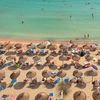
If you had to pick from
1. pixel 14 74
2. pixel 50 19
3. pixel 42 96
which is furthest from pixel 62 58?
pixel 50 19

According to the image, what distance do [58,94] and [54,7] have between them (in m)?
41.1

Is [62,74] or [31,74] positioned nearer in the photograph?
[31,74]

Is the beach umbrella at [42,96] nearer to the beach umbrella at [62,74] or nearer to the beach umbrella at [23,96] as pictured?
the beach umbrella at [23,96]

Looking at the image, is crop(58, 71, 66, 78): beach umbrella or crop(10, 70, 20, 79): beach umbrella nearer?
crop(10, 70, 20, 79): beach umbrella

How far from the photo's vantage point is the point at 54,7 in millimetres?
58281

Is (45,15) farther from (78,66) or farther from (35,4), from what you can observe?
(78,66)

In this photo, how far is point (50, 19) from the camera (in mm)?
45812

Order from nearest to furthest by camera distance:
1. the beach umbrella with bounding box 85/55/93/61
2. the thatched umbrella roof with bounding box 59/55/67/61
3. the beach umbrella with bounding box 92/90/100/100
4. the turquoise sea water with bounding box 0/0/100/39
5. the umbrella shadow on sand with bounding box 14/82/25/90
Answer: the beach umbrella with bounding box 92/90/100/100 < the umbrella shadow on sand with bounding box 14/82/25/90 < the beach umbrella with bounding box 85/55/93/61 < the thatched umbrella roof with bounding box 59/55/67/61 < the turquoise sea water with bounding box 0/0/100/39

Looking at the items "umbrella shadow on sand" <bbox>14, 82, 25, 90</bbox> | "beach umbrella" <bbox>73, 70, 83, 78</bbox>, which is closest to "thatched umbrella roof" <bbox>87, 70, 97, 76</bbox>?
"beach umbrella" <bbox>73, 70, 83, 78</bbox>

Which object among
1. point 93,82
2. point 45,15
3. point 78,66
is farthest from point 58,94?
point 45,15

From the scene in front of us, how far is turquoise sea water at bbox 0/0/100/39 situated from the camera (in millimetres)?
37438

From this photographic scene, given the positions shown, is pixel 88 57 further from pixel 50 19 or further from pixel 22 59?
pixel 50 19

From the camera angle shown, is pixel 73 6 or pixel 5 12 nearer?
pixel 5 12

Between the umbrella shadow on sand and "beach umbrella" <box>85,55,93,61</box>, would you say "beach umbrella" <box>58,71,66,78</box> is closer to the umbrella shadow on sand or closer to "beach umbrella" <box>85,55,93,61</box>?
the umbrella shadow on sand
